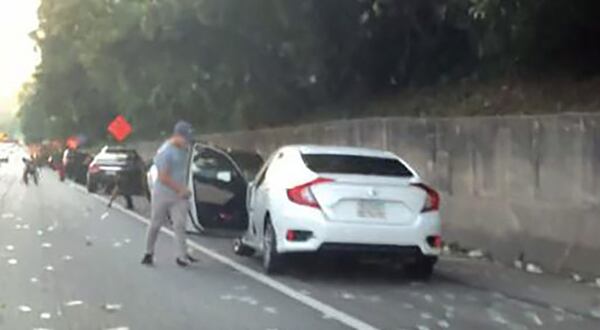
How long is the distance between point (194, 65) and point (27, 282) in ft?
61.8

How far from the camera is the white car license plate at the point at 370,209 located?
11.9 m

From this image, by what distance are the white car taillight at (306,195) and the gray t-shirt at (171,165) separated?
202cm

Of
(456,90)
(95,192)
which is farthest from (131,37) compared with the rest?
(456,90)

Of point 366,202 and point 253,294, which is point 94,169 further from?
point 253,294

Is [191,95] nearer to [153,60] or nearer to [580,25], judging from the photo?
[153,60]

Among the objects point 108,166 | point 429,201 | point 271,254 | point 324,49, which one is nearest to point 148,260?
point 271,254

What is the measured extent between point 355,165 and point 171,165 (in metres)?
2.38

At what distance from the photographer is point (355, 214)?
11.9 meters

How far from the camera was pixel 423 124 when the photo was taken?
16969mm

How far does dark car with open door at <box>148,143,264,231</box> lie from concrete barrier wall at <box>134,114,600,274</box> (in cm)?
280

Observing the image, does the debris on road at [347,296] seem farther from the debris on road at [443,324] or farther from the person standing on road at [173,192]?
the person standing on road at [173,192]

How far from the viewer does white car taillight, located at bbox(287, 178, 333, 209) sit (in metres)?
12.0

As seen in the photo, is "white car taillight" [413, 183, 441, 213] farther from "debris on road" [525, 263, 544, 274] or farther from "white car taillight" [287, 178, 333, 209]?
"debris on road" [525, 263, 544, 274]

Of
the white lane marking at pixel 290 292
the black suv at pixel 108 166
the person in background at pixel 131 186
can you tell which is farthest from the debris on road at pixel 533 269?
the black suv at pixel 108 166
